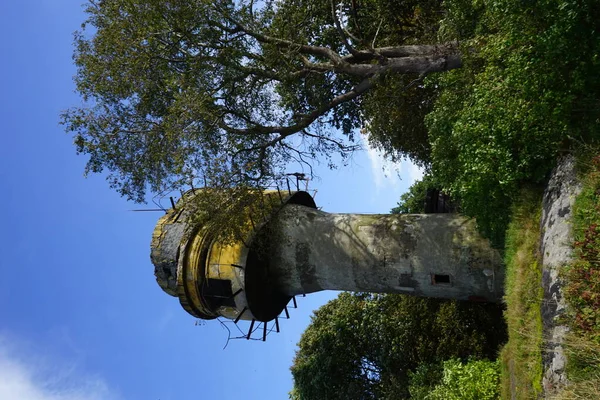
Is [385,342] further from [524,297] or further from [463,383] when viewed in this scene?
[524,297]

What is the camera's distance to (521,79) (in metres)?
9.34

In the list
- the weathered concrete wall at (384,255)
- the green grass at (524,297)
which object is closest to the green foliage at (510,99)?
the green grass at (524,297)

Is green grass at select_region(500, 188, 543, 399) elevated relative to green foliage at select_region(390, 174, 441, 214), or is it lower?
lower

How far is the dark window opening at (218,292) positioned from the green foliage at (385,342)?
654 cm

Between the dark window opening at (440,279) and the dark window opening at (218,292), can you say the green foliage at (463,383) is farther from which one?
the dark window opening at (218,292)

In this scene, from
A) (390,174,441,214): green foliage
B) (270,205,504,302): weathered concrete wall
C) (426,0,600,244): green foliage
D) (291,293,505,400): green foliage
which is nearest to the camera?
(426,0,600,244): green foliage

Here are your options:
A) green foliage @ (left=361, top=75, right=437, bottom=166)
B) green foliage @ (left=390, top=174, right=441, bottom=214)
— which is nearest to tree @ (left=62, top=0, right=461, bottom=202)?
green foliage @ (left=361, top=75, right=437, bottom=166)

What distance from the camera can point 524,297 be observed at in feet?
32.9

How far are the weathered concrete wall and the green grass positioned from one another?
1.74 m

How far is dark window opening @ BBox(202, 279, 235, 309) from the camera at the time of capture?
46.9 ft

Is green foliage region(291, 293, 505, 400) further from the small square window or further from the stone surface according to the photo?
the stone surface

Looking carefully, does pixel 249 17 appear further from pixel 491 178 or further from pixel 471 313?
pixel 471 313

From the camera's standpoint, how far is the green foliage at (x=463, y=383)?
13.8 metres

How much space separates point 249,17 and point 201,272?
746cm
